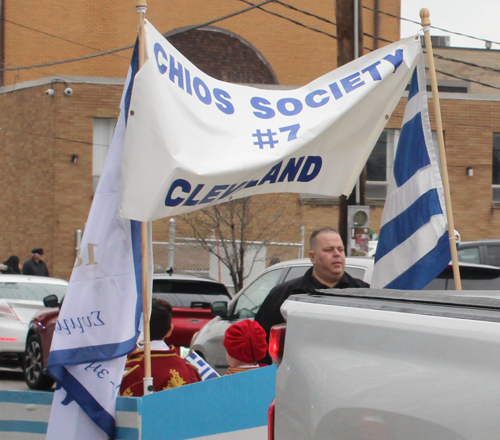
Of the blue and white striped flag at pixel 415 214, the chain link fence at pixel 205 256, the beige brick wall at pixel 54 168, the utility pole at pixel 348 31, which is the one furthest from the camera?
the beige brick wall at pixel 54 168

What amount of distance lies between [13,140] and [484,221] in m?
15.3

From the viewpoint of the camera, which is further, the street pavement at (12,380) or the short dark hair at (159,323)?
the street pavement at (12,380)

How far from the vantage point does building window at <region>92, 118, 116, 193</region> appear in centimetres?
2238

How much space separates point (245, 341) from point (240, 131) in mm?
1281

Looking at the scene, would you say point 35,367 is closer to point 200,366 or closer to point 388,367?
point 200,366

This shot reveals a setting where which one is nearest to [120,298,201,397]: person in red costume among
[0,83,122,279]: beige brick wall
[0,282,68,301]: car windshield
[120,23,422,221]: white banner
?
[120,23,422,221]: white banner

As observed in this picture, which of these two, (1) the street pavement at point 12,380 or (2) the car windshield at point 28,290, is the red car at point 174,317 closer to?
(1) the street pavement at point 12,380

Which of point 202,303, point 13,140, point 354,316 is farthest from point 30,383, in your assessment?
point 13,140

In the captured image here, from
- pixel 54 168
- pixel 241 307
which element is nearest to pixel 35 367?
pixel 241 307

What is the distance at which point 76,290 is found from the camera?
3916 mm

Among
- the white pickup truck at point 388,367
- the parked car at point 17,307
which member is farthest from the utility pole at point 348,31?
the white pickup truck at point 388,367

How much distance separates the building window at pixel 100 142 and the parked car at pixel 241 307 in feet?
48.7

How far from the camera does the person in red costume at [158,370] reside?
4.07 metres

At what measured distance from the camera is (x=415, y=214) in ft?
16.1
